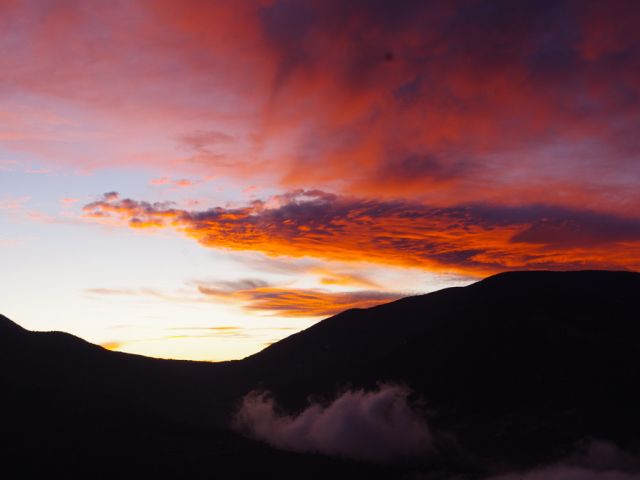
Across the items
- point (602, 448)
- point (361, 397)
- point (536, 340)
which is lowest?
point (602, 448)

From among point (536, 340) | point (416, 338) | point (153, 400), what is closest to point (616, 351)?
point (536, 340)

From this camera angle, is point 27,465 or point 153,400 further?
point 153,400

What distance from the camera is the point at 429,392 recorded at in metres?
156

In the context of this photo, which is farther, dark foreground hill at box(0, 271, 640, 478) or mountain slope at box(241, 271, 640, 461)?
mountain slope at box(241, 271, 640, 461)

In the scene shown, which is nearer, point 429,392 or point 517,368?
point 517,368

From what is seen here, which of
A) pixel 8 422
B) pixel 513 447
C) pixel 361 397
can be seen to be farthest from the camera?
pixel 361 397

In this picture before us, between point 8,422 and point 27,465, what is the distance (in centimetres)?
3671

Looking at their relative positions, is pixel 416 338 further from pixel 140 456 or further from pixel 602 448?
pixel 140 456

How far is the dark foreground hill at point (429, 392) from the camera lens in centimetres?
12525

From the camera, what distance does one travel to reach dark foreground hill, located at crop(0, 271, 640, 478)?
125250 millimetres

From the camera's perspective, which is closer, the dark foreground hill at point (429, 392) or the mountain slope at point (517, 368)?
the dark foreground hill at point (429, 392)

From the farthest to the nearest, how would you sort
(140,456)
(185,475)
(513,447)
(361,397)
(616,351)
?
(361,397), (616,351), (513,447), (140,456), (185,475)

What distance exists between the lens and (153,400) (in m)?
181

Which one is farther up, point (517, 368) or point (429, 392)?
point (517, 368)
